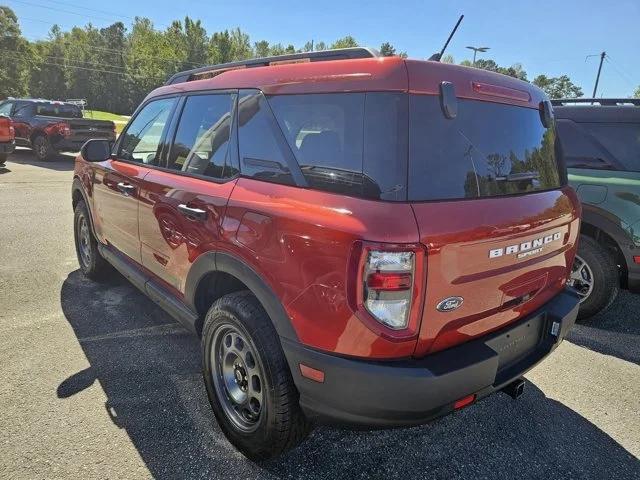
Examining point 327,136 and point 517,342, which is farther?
point 517,342

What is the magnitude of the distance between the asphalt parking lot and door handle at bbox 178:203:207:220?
1.17 m

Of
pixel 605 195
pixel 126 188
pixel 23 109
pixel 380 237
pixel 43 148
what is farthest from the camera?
pixel 23 109

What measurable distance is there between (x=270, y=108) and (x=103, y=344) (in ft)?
7.67

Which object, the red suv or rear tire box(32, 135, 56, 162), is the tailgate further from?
rear tire box(32, 135, 56, 162)

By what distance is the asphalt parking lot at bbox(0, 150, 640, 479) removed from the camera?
220 cm

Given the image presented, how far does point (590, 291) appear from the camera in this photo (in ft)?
13.0

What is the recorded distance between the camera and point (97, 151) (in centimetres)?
366

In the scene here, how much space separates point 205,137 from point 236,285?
914mm

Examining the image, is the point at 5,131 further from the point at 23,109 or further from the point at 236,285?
the point at 236,285

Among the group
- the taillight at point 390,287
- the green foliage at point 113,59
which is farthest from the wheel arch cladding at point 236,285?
the green foliage at point 113,59

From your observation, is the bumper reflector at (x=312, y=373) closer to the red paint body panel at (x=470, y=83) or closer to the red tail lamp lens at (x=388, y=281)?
the red tail lamp lens at (x=388, y=281)

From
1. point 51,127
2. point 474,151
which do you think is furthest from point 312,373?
point 51,127

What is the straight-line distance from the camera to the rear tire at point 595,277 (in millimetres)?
3861

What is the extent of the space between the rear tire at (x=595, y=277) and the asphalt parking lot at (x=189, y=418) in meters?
0.23
